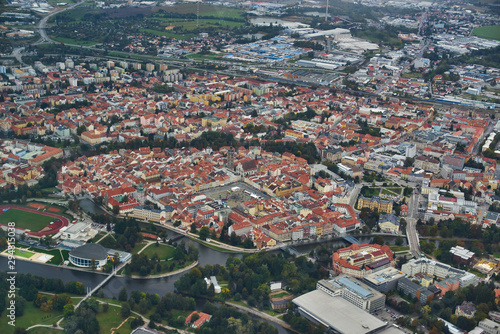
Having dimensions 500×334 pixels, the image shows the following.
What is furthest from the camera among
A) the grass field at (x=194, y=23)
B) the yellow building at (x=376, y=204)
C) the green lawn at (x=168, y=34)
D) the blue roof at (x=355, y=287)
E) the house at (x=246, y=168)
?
the grass field at (x=194, y=23)

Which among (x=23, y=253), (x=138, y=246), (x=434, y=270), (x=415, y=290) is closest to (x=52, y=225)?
(x=23, y=253)

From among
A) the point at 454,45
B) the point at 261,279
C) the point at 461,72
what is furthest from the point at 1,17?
the point at 454,45

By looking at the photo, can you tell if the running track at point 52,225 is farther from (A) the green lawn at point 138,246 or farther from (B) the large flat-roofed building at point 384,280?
(B) the large flat-roofed building at point 384,280

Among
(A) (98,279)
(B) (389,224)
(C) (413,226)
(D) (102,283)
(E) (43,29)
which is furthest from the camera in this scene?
(E) (43,29)

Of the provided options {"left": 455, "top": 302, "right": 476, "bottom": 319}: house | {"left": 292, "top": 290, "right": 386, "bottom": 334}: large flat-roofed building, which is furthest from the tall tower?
{"left": 455, "top": 302, "right": 476, "bottom": 319}: house

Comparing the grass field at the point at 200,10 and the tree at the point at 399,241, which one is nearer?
the tree at the point at 399,241

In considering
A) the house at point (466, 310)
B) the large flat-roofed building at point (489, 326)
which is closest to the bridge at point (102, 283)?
the house at point (466, 310)

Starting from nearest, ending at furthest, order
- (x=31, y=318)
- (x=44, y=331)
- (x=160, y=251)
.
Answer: (x=44, y=331) < (x=31, y=318) < (x=160, y=251)

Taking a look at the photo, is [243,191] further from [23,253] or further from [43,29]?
[43,29]
